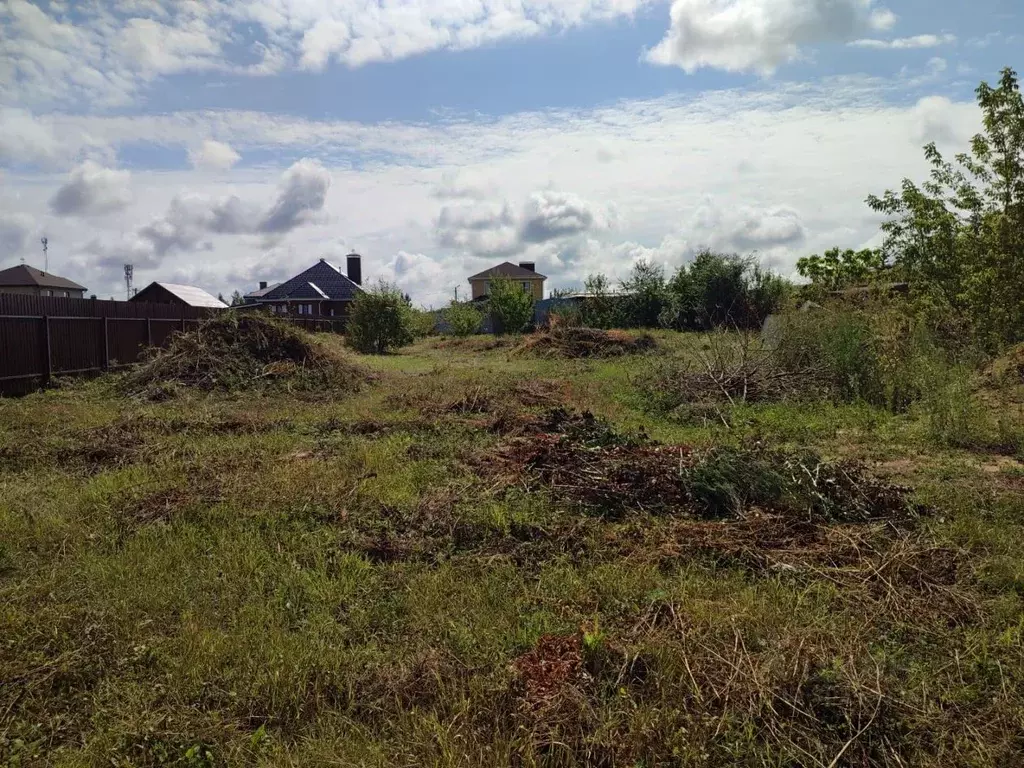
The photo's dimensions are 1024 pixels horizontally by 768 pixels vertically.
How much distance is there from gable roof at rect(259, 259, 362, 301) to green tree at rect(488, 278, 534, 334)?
17.0 meters

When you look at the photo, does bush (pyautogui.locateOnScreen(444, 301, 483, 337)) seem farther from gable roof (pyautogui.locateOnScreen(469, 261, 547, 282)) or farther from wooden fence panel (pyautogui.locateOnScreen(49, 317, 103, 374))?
gable roof (pyautogui.locateOnScreen(469, 261, 547, 282))

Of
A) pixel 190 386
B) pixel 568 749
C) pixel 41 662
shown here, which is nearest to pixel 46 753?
pixel 41 662

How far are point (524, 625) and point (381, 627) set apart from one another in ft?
2.49

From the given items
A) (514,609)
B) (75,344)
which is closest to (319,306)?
(75,344)

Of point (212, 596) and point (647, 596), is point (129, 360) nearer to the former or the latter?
point (212, 596)

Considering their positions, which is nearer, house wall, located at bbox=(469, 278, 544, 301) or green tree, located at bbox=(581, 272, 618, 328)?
green tree, located at bbox=(581, 272, 618, 328)

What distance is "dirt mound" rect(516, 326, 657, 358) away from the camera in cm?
2226

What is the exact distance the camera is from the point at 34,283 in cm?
5700

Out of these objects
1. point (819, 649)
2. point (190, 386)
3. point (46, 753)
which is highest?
point (190, 386)

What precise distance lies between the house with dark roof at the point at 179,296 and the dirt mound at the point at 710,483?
3865cm

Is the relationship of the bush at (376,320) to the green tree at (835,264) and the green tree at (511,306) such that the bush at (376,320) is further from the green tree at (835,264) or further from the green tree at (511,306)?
the green tree at (835,264)

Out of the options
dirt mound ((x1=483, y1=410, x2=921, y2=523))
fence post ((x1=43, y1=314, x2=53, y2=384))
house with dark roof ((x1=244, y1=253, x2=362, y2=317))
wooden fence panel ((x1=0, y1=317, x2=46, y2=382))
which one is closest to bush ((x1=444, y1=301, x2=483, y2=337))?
house with dark roof ((x1=244, y1=253, x2=362, y2=317))

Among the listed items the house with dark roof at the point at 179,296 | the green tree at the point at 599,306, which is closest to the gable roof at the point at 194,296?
the house with dark roof at the point at 179,296

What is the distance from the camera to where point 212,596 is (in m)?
3.91
